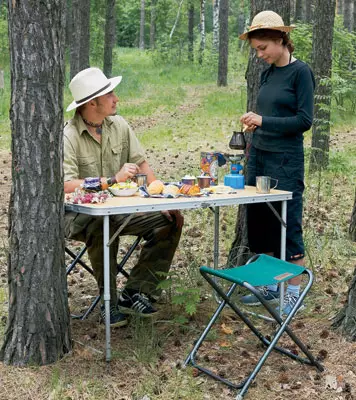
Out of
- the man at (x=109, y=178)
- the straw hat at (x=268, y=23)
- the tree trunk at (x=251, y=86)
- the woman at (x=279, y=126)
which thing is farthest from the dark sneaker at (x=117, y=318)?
the straw hat at (x=268, y=23)

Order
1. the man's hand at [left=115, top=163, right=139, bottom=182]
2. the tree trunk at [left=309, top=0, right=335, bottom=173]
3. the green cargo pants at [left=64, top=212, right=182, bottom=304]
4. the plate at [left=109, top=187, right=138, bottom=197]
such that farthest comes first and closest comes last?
the tree trunk at [left=309, top=0, right=335, bottom=173]
the man's hand at [left=115, top=163, right=139, bottom=182]
the green cargo pants at [left=64, top=212, right=182, bottom=304]
the plate at [left=109, top=187, right=138, bottom=197]

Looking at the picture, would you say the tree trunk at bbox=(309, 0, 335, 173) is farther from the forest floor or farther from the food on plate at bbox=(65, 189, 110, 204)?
the food on plate at bbox=(65, 189, 110, 204)

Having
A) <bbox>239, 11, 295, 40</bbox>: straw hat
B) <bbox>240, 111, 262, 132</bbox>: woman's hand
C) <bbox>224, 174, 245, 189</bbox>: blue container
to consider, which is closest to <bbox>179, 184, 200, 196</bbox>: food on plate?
<bbox>224, 174, 245, 189</bbox>: blue container

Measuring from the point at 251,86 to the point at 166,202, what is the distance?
5.80 ft

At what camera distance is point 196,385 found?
352 centimetres

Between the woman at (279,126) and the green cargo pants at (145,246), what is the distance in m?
0.70

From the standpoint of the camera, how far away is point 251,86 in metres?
5.16

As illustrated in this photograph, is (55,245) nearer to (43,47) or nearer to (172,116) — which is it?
(43,47)

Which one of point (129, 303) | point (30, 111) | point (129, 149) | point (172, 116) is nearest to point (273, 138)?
point (129, 149)

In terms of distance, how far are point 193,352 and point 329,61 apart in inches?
283

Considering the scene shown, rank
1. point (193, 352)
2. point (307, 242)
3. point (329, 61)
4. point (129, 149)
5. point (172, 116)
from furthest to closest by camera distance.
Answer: point (172, 116) → point (329, 61) → point (307, 242) → point (129, 149) → point (193, 352)

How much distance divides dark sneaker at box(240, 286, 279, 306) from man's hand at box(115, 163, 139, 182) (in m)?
1.28

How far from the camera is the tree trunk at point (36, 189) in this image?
132 inches

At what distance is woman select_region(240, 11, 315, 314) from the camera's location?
14.2 feet
